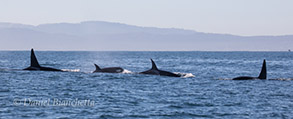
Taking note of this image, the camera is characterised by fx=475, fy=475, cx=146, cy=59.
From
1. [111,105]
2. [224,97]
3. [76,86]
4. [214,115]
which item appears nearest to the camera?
[214,115]

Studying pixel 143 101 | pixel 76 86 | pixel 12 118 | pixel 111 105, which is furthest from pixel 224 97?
pixel 12 118

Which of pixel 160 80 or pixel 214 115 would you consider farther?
pixel 160 80

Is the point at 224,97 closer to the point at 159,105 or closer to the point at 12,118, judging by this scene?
the point at 159,105

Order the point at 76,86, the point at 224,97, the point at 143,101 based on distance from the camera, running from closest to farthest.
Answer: the point at 143,101 < the point at 224,97 < the point at 76,86

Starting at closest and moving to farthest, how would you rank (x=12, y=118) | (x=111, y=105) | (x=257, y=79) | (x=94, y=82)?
(x=12, y=118), (x=111, y=105), (x=94, y=82), (x=257, y=79)

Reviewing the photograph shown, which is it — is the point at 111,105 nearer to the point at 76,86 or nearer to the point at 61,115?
the point at 61,115

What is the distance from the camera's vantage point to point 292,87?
3444cm

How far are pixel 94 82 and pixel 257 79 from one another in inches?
538

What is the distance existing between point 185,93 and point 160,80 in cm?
859

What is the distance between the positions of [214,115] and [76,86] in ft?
45.3

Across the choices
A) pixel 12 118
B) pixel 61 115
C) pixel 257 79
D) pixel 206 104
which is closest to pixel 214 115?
pixel 206 104

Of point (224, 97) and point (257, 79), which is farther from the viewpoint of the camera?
point (257, 79)

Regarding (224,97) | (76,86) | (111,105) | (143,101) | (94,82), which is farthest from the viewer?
(94,82)

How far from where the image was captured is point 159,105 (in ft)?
79.1
